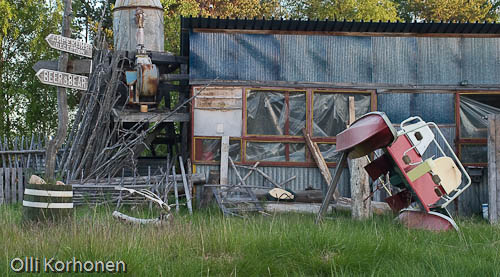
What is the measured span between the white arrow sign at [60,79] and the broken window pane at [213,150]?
578 centimetres

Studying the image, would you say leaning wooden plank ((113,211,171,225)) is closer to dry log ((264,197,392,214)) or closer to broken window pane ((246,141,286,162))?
dry log ((264,197,392,214))

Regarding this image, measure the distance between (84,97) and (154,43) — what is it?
4.91m

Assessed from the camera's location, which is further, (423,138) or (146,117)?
(146,117)

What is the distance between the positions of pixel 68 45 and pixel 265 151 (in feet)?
22.1

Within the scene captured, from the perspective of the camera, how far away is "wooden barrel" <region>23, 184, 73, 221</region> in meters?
7.71

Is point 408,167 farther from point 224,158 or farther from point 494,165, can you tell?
point 224,158

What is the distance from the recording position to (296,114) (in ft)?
46.5

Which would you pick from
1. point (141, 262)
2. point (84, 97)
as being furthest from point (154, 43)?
point (141, 262)

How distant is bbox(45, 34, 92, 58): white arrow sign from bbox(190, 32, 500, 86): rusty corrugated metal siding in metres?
5.69

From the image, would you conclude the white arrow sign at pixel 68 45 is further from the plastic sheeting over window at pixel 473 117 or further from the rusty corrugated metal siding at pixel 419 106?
the plastic sheeting over window at pixel 473 117

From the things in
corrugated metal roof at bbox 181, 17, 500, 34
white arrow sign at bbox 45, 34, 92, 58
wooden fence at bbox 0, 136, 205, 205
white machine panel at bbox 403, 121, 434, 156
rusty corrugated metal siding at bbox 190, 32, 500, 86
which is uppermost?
corrugated metal roof at bbox 181, 17, 500, 34

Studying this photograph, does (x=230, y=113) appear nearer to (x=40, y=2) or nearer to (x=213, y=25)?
(x=213, y=25)

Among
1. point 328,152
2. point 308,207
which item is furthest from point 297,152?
point 308,207

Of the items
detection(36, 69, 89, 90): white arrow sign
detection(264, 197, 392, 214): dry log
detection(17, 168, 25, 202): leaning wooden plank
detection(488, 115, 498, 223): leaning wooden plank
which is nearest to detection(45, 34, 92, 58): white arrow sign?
detection(36, 69, 89, 90): white arrow sign
